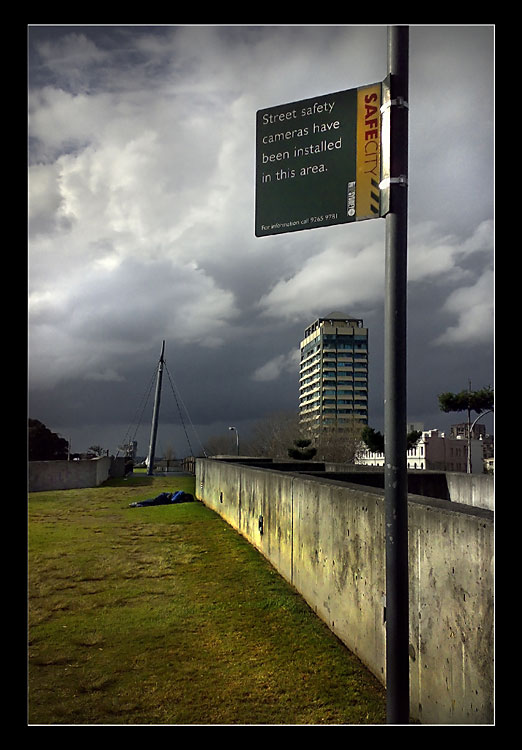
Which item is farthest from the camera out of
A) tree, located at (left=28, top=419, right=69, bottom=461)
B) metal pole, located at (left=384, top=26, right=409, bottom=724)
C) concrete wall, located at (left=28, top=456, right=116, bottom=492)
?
tree, located at (left=28, top=419, right=69, bottom=461)

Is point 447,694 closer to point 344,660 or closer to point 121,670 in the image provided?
point 344,660

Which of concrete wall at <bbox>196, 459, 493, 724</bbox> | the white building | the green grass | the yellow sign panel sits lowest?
the white building

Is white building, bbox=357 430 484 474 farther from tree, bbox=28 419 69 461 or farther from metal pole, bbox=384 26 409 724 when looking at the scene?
metal pole, bbox=384 26 409 724

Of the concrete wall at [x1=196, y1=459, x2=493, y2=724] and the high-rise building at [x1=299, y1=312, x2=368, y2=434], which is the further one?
the high-rise building at [x1=299, y1=312, x2=368, y2=434]

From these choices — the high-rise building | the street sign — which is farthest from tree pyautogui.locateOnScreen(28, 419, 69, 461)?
the high-rise building

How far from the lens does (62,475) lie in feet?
84.8

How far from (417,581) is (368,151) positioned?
9.65ft

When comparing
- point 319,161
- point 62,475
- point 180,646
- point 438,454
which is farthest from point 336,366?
point 319,161

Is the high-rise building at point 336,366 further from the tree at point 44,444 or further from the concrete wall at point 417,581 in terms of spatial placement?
the concrete wall at point 417,581

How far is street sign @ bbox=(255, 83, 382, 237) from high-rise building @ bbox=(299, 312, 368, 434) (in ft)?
320

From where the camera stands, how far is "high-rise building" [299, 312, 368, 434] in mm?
103125

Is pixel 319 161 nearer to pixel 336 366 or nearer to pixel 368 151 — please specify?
pixel 368 151

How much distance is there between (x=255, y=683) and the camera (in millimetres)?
4977
